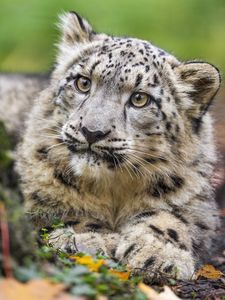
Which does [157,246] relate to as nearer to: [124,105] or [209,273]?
[209,273]

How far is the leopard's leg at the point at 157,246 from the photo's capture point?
738cm

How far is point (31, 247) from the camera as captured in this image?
509 centimetres

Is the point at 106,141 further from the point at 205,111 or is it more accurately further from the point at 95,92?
the point at 205,111

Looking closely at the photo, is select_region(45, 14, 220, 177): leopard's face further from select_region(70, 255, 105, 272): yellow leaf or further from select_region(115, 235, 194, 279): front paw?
select_region(70, 255, 105, 272): yellow leaf

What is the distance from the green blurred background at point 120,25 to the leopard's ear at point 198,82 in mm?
10590

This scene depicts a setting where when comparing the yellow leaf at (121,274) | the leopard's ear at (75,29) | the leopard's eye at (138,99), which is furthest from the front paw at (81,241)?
the leopard's ear at (75,29)

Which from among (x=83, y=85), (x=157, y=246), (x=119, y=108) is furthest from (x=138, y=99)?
(x=157, y=246)

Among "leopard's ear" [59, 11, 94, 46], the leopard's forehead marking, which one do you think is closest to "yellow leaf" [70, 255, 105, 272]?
the leopard's forehead marking

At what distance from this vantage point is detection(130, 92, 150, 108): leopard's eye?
8.35 metres

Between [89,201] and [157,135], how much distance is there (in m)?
0.99

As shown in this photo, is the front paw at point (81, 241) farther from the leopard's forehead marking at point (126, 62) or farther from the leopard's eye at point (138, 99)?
the leopard's forehead marking at point (126, 62)

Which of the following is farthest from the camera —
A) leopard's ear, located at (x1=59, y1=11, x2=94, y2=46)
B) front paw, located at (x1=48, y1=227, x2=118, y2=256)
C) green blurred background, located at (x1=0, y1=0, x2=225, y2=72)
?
green blurred background, located at (x1=0, y1=0, x2=225, y2=72)

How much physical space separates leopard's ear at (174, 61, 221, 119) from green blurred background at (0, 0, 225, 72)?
Result: 10.6 m

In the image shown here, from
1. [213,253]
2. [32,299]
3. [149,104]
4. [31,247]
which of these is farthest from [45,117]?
[32,299]
